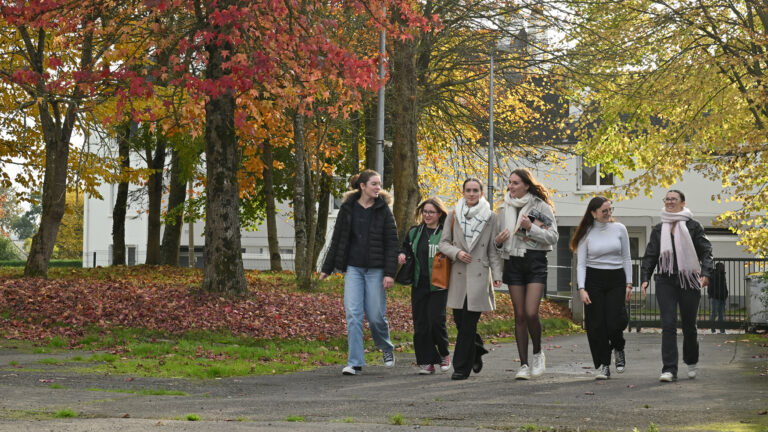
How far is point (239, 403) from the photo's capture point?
7.78m

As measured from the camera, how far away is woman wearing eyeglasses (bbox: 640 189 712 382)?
32.4 feet

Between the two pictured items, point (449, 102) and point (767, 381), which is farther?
point (449, 102)

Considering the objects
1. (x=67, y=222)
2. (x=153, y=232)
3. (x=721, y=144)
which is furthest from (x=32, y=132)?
(x=67, y=222)

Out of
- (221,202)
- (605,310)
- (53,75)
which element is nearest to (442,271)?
(605,310)

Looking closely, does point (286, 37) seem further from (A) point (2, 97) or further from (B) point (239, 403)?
(A) point (2, 97)

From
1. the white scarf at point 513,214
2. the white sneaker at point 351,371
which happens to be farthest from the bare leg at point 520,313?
the white sneaker at point 351,371

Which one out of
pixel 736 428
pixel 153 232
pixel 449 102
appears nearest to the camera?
pixel 736 428

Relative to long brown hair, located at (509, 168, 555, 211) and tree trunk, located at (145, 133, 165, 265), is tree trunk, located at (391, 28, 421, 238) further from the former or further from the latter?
long brown hair, located at (509, 168, 555, 211)

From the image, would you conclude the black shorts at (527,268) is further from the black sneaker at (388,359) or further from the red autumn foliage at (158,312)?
the red autumn foliage at (158,312)

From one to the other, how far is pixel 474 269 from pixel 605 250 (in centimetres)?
140

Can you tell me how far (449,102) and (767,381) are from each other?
16351 mm

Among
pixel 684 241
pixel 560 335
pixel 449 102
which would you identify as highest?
pixel 449 102

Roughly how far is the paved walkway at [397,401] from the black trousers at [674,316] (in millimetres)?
261

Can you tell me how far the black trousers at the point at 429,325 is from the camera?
Result: 10078 mm
